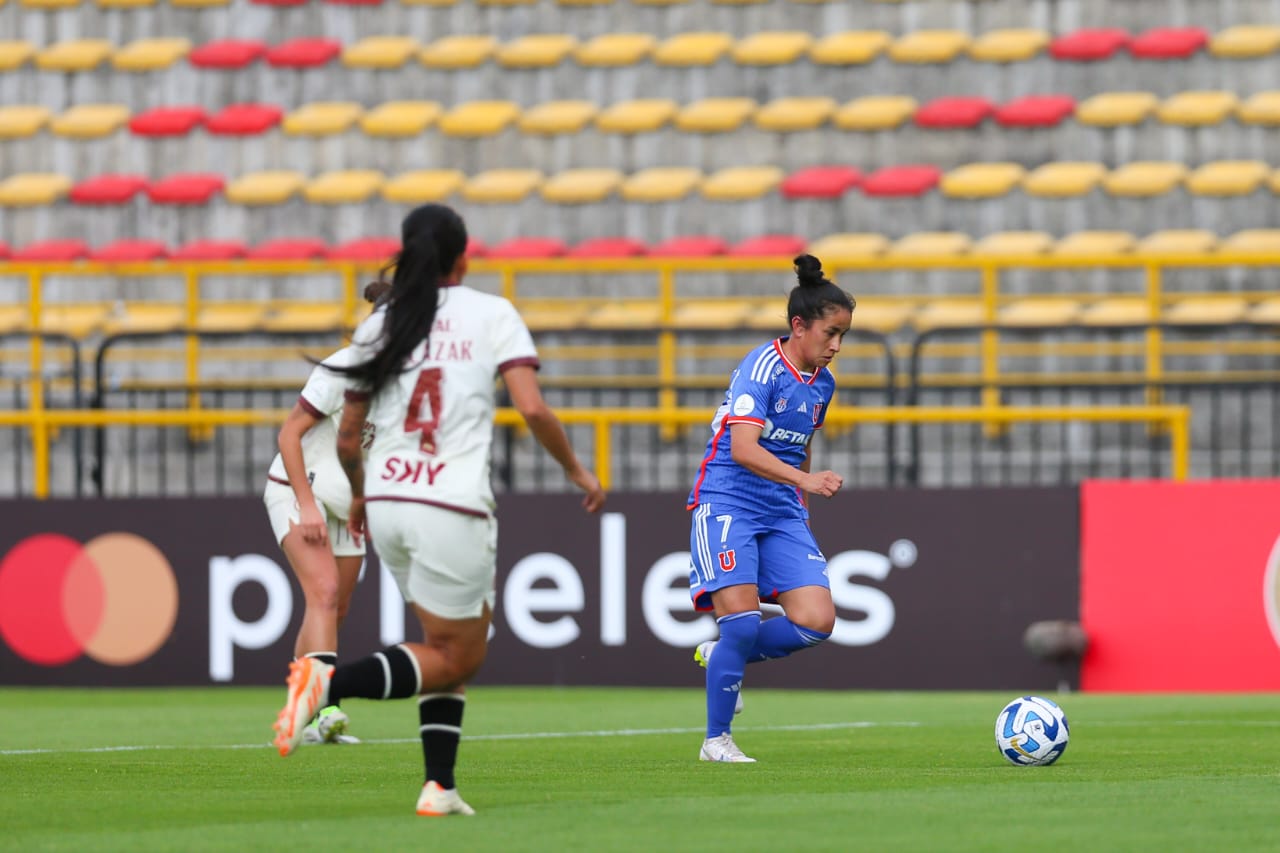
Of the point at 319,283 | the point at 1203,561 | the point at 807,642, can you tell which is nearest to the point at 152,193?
the point at 319,283

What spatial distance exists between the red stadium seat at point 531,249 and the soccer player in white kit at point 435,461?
13218 millimetres

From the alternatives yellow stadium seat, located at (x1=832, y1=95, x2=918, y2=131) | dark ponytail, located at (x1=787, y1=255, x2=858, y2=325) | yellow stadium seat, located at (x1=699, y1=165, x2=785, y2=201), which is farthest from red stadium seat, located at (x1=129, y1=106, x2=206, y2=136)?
dark ponytail, located at (x1=787, y1=255, x2=858, y2=325)

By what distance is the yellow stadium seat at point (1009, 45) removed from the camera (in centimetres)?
2028

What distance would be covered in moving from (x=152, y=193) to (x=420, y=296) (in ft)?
50.5

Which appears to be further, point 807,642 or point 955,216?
point 955,216

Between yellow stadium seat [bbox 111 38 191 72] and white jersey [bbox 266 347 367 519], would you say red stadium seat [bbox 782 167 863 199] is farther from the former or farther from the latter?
white jersey [bbox 266 347 367 519]

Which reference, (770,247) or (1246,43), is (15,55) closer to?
(770,247)

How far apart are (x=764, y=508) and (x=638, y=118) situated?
40.1 feet

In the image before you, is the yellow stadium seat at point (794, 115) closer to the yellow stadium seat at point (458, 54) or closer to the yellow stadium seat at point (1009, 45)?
the yellow stadium seat at point (1009, 45)

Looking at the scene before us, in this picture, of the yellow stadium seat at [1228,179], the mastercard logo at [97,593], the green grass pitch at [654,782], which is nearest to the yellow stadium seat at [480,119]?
the yellow stadium seat at [1228,179]

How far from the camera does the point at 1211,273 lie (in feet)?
60.2

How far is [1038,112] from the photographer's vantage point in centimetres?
1994

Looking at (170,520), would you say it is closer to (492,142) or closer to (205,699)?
(205,699)

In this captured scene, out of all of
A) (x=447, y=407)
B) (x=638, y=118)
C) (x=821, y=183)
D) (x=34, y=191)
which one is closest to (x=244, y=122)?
(x=34, y=191)
